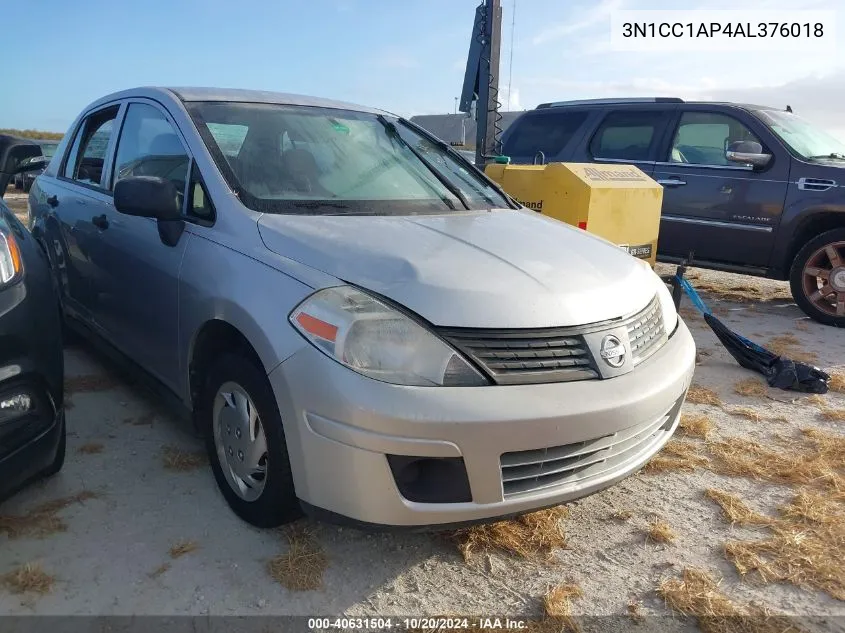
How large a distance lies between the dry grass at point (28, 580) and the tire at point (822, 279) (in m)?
6.12

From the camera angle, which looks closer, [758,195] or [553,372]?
[553,372]

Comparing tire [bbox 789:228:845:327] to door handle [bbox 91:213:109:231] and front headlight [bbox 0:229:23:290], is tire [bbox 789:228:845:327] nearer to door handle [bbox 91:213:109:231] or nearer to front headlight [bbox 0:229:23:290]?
door handle [bbox 91:213:109:231]

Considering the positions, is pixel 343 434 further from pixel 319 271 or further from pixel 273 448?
pixel 319 271

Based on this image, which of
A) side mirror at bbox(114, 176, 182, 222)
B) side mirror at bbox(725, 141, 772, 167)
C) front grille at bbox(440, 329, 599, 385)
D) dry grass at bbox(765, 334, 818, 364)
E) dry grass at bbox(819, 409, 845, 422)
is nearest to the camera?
front grille at bbox(440, 329, 599, 385)

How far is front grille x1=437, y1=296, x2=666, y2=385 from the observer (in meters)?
2.06

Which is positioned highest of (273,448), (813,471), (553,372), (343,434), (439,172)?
(439,172)

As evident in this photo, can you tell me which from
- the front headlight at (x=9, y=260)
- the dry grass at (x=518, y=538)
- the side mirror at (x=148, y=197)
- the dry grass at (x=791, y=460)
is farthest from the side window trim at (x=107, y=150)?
the dry grass at (x=791, y=460)

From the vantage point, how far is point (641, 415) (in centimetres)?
226

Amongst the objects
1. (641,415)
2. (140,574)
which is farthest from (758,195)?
(140,574)

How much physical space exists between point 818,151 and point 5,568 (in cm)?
686

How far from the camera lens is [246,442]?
240cm

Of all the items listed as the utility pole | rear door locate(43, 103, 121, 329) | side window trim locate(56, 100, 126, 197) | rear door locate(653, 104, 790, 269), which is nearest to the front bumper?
rear door locate(43, 103, 121, 329)

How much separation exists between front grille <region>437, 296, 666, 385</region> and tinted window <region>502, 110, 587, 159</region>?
5.59m

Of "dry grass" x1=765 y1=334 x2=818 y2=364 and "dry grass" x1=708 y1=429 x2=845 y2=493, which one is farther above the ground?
"dry grass" x1=708 y1=429 x2=845 y2=493
